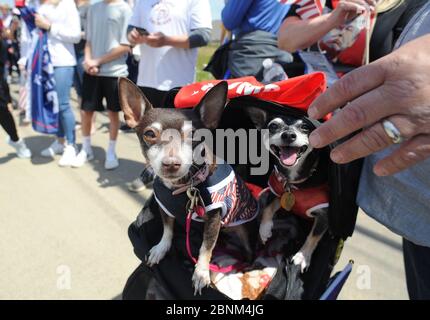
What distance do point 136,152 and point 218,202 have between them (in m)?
3.27

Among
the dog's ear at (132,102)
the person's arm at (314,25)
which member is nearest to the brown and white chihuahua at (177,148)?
the dog's ear at (132,102)

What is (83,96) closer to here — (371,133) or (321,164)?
(321,164)

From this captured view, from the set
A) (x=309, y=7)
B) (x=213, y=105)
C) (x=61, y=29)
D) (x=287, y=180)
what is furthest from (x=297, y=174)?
(x=61, y=29)

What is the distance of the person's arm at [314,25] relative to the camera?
1365 mm

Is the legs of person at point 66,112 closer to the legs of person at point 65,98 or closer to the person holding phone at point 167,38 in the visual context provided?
the legs of person at point 65,98

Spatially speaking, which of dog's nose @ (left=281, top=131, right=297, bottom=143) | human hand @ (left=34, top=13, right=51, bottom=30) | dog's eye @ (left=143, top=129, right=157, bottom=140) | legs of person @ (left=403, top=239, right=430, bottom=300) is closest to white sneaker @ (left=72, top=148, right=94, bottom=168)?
human hand @ (left=34, top=13, right=51, bottom=30)

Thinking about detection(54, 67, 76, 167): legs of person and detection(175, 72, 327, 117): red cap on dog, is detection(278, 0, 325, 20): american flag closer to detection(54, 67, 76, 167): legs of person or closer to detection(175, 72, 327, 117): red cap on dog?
detection(175, 72, 327, 117): red cap on dog

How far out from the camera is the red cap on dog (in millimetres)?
1186

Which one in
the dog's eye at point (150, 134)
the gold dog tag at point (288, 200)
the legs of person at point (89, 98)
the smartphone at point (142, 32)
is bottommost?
the legs of person at point (89, 98)

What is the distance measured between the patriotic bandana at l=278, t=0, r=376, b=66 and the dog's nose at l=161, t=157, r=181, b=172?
0.90 metres

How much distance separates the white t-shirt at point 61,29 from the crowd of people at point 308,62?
0.01 metres

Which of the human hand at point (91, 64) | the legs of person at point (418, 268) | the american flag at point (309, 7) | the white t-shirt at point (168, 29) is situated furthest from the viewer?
the human hand at point (91, 64)

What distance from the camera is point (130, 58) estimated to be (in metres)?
4.59

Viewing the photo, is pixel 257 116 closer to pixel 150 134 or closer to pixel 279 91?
pixel 279 91
